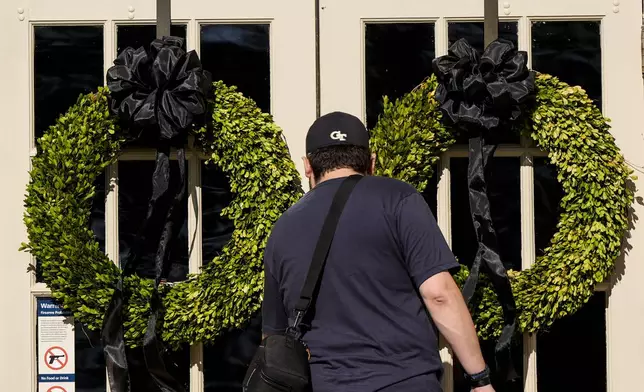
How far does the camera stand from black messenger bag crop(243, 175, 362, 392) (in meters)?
2.52

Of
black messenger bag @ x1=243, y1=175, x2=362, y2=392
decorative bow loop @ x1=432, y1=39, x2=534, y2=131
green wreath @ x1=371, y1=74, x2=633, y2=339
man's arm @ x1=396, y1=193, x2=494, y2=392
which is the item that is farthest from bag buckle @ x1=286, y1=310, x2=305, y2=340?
decorative bow loop @ x1=432, y1=39, x2=534, y2=131

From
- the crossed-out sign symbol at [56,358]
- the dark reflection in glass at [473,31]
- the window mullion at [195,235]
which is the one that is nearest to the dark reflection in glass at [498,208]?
the dark reflection in glass at [473,31]

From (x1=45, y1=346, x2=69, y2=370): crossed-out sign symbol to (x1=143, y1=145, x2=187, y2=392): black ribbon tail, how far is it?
459 millimetres

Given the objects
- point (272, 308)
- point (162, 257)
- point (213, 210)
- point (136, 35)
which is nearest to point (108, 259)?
point (162, 257)

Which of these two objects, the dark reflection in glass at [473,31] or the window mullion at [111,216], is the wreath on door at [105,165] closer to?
the window mullion at [111,216]

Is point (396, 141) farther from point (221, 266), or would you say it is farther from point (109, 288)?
point (109, 288)

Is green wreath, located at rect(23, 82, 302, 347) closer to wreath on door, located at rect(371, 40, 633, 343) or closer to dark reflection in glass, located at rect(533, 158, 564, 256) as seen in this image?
wreath on door, located at rect(371, 40, 633, 343)

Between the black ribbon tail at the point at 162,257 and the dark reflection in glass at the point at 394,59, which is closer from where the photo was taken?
the black ribbon tail at the point at 162,257

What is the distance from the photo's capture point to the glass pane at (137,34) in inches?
148

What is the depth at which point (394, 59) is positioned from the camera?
3.76 meters

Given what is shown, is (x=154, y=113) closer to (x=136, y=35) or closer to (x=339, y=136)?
(x=136, y=35)

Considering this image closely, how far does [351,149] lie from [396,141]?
0.82 m

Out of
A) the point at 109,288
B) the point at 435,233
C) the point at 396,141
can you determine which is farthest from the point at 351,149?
the point at 109,288

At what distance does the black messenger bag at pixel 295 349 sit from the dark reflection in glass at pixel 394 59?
1.22m
